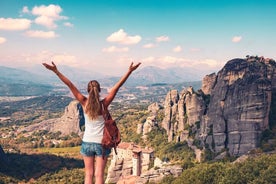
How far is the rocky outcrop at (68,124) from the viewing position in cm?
18112

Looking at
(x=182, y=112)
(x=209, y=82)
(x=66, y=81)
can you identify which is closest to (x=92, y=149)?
(x=66, y=81)

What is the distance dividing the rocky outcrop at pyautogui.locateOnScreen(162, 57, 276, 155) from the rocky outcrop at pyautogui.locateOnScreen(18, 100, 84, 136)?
289ft

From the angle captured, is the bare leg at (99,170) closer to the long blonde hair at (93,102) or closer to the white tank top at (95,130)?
the white tank top at (95,130)

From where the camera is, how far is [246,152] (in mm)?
75500

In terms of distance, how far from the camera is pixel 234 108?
81500 mm

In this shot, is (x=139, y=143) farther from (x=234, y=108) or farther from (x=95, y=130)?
(x=95, y=130)

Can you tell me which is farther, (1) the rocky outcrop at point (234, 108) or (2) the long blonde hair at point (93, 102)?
(1) the rocky outcrop at point (234, 108)

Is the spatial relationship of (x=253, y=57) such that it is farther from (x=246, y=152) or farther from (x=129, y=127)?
(x=129, y=127)

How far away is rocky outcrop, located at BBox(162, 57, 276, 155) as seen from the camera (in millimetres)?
77625

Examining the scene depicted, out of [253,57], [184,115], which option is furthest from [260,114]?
[184,115]

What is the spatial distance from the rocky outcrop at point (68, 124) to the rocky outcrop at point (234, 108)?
8803 cm

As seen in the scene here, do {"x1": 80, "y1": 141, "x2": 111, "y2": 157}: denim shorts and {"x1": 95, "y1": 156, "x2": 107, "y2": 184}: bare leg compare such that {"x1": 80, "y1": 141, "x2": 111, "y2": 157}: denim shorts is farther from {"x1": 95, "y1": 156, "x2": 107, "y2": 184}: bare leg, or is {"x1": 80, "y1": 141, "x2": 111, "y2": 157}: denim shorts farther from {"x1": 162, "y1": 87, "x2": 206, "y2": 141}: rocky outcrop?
{"x1": 162, "y1": 87, "x2": 206, "y2": 141}: rocky outcrop

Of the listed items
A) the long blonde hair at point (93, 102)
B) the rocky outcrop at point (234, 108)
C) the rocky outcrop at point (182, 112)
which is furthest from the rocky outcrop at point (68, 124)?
the long blonde hair at point (93, 102)

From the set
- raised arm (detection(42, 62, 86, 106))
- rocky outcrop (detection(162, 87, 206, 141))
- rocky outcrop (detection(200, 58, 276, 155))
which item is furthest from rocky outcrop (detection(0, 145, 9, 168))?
raised arm (detection(42, 62, 86, 106))
